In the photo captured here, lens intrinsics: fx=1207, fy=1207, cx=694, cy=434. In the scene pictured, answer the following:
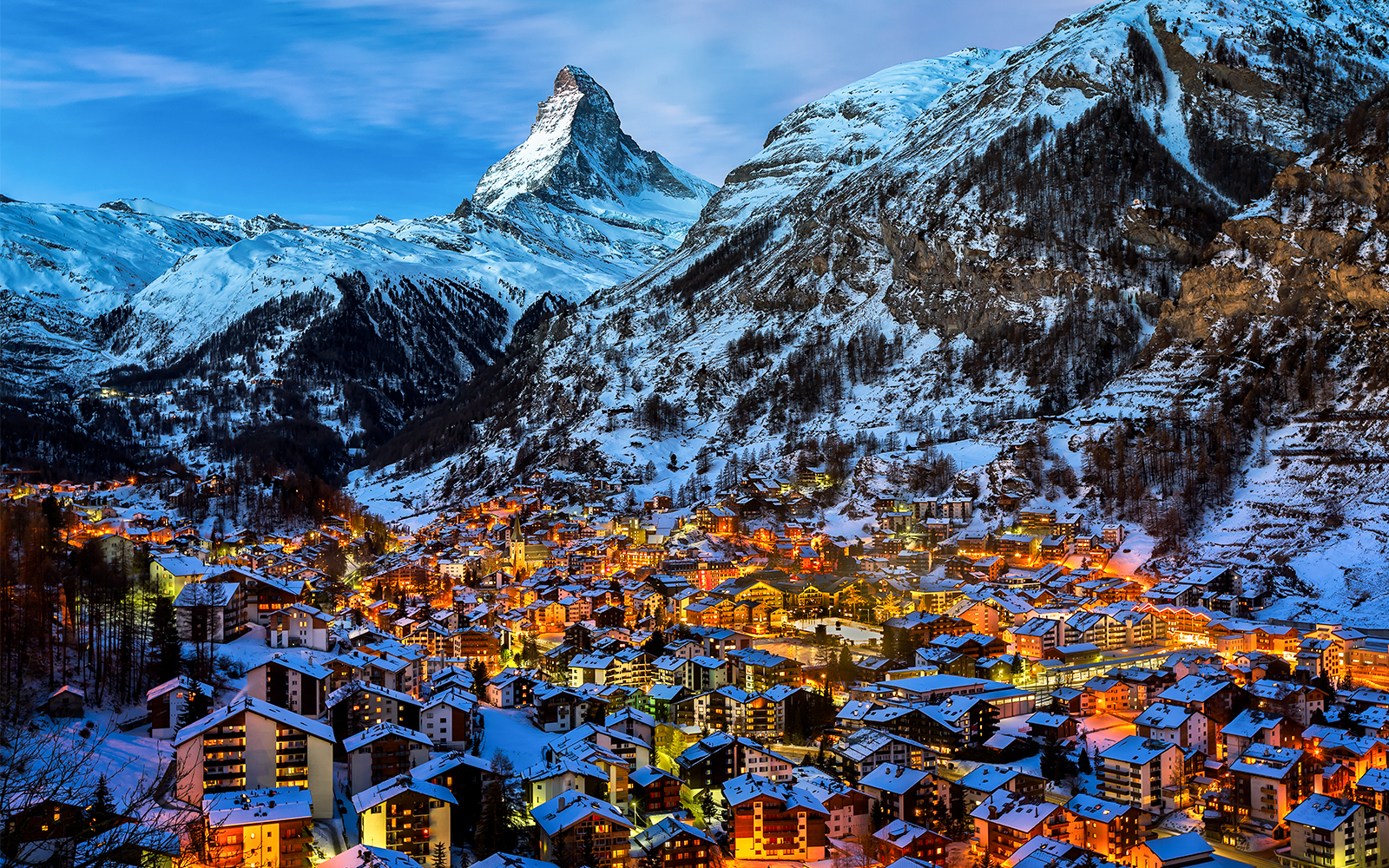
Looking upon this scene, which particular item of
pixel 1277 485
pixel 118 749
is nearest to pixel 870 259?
pixel 1277 485

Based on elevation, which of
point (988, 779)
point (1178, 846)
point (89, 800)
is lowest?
point (1178, 846)

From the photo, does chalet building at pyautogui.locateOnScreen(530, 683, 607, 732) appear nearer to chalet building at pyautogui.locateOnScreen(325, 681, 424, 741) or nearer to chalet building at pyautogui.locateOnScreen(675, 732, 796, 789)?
chalet building at pyautogui.locateOnScreen(325, 681, 424, 741)

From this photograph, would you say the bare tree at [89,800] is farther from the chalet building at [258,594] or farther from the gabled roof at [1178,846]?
the gabled roof at [1178,846]

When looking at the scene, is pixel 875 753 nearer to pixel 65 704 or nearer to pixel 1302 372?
pixel 65 704

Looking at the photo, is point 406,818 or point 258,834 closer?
point 258,834

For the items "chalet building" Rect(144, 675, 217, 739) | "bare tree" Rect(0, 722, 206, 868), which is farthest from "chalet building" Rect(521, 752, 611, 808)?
"chalet building" Rect(144, 675, 217, 739)

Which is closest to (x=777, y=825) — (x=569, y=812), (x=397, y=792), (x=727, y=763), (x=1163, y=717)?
(x=727, y=763)

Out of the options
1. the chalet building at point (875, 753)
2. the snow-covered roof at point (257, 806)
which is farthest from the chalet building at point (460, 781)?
the chalet building at point (875, 753)
